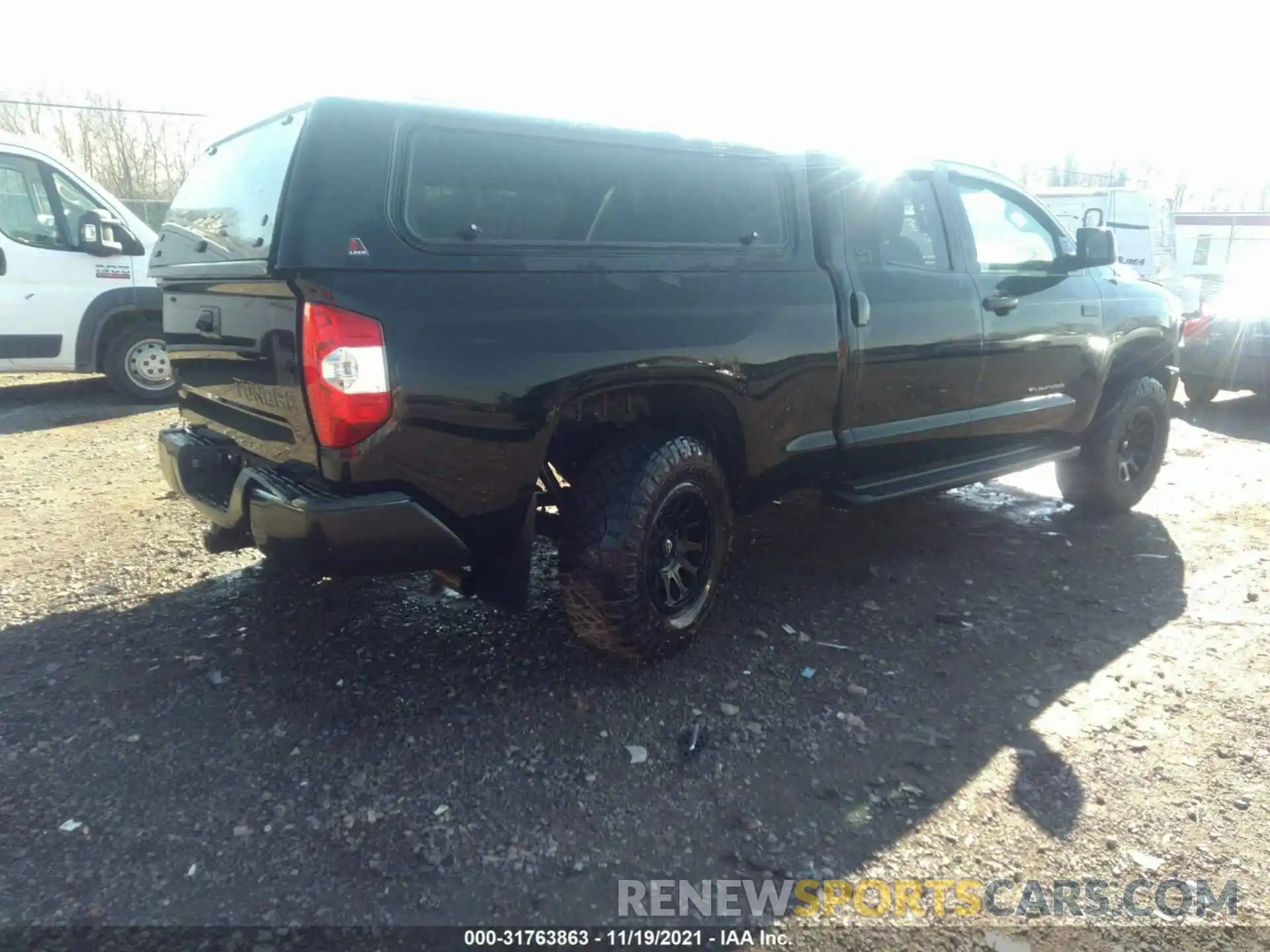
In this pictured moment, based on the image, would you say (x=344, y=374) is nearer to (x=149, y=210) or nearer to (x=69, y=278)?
(x=69, y=278)

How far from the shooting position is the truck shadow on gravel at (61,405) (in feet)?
23.3

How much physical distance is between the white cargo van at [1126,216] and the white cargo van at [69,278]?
47.0 ft

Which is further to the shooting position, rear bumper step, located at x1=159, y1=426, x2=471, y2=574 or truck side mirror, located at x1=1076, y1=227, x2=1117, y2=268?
truck side mirror, located at x1=1076, y1=227, x2=1117, y2=268

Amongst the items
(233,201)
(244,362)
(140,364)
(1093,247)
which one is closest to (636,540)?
(244,362)

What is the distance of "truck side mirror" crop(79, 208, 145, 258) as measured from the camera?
742 cm

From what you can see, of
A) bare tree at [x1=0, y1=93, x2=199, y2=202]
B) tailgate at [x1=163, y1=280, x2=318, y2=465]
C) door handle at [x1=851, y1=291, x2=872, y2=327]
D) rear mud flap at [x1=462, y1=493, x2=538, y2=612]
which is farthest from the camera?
bare tree at [x1=0, y1=93, x2=199, y2=202]

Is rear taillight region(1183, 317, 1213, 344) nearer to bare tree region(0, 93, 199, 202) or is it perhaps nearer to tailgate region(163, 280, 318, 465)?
tailgate region(163, 280, 318, 465)

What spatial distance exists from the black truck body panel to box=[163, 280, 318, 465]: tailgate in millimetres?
11

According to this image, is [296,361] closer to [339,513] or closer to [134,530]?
[339,513]

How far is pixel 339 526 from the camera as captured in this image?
Answer: 253cm

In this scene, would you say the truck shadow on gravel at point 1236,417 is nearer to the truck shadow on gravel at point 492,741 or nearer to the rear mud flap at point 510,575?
the truck shadow on gravel at point 492,741

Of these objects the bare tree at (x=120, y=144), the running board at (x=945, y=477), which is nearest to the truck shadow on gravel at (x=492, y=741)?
the running board at (x=945, y=477)

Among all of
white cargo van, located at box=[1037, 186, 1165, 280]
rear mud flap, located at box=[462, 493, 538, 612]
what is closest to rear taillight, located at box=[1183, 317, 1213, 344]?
white cargo van, located at box=[1037, 186, 1165, 280]

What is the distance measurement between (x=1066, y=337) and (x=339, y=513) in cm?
387
